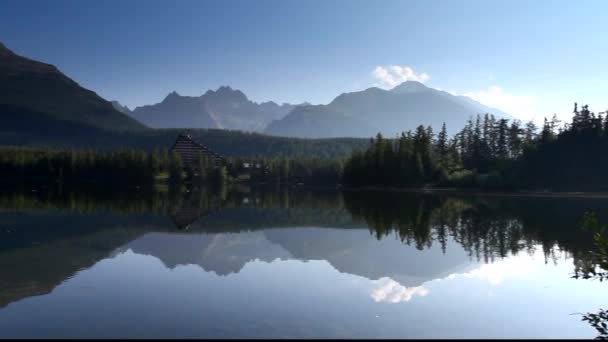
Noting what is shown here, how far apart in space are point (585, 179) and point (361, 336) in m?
117

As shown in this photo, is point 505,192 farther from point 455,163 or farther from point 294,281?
point 294,281

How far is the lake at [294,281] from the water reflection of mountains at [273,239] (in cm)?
18

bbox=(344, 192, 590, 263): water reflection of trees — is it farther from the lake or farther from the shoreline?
the shoreline

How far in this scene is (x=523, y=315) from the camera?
19.6 m

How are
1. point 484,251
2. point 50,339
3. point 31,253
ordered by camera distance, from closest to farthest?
point 50,339 → point 31,253 → point 484,251

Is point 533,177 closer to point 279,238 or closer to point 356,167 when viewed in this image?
point 356,167

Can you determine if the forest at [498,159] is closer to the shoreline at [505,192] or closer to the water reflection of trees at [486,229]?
the shoreline at [505,192]

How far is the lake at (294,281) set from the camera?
1758 cm

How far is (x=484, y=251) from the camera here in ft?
117

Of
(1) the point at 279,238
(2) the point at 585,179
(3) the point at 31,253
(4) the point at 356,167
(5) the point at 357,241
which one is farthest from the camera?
(4) the point at 356,167

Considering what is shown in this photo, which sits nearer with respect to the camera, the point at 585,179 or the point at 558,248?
the point at 558,248

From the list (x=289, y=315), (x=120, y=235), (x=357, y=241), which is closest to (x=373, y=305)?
(x=289, y=315)

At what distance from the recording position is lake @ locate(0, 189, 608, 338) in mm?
17578

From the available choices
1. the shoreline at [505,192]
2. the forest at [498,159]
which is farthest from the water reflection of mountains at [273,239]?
the forest at [498,159]
